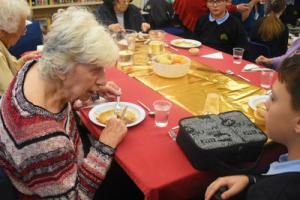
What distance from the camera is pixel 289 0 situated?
5047 millimetres

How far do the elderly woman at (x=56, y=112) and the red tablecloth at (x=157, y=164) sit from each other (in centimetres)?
10

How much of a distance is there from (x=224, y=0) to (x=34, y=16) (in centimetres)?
286

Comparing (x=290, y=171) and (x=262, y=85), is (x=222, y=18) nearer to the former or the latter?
(x=262, y=85)

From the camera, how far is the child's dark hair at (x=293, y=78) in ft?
3.43

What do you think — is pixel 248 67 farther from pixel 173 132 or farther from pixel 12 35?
pixel 12 35

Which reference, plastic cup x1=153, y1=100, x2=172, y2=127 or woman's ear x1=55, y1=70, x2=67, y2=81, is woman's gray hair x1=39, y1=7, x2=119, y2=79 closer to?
woman's ear x1=55, y1=70, x2=67, y2=81

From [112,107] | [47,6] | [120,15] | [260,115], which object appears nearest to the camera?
[260,115]

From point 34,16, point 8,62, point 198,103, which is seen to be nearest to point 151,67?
point 198,103

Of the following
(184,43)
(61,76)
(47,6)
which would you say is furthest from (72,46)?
(47,6)

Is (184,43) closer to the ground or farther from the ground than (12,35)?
closer to the ground

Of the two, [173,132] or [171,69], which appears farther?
[171,69]

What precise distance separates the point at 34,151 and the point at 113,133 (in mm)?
371

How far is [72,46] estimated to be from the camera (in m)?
1.11

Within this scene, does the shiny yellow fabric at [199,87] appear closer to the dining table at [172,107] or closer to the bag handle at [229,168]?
the dining table at [172,107]
